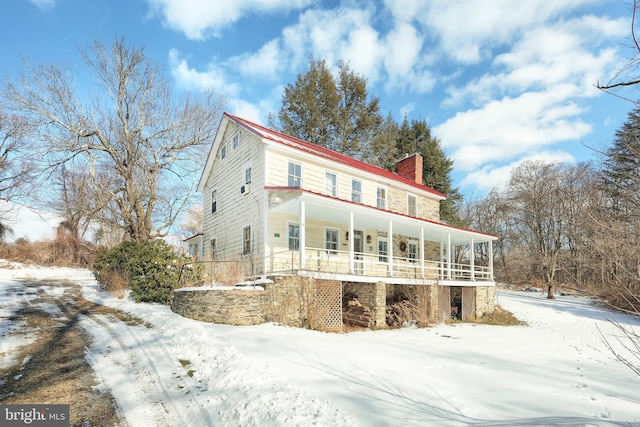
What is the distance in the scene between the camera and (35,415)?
185 inches

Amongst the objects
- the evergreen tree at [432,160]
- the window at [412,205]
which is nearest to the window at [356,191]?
the window at [412,205]

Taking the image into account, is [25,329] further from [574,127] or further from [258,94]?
[258,94]

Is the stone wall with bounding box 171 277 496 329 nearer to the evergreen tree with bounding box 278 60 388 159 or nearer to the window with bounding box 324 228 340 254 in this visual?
the window with bounding box 324 228 340 254

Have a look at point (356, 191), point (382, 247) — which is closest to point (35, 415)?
point (356, 191)

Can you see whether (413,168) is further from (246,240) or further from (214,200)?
(246,240)

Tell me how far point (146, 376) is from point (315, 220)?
10617mm

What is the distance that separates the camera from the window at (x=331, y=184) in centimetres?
1678

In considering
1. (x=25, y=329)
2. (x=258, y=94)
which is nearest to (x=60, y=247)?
(x=258, y=94)

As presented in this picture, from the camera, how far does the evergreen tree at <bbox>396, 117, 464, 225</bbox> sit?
33500 mm

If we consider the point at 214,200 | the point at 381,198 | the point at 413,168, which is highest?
the point at 413,168

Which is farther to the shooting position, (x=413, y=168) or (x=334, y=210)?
(x=413, y=168)

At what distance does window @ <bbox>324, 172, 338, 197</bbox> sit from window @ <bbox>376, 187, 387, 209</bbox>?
3057 millimetres

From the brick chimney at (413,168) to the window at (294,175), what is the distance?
11.1 meters

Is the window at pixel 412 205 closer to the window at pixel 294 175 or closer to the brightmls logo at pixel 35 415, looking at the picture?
the window at pixel 294 175
